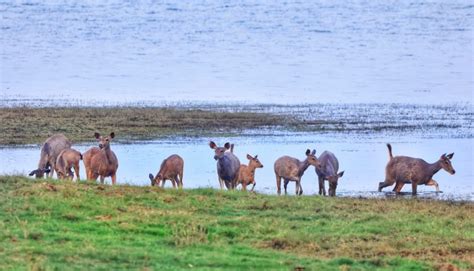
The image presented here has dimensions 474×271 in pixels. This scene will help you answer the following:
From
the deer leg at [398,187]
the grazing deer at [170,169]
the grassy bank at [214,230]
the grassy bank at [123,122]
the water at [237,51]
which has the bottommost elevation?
the grassy bank at [214,230]

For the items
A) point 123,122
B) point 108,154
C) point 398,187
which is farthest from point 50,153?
point 123,122

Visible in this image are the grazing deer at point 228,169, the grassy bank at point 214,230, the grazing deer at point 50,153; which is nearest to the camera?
the grassy bank at point 214,230

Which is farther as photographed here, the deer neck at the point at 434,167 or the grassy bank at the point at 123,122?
the grassy bank at the point at 123,122

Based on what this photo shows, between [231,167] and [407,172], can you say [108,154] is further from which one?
[407,172]

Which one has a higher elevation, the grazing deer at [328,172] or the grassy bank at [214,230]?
the grazing deer at [328,172]

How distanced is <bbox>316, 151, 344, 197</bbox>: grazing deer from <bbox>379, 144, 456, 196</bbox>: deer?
2.72 feet

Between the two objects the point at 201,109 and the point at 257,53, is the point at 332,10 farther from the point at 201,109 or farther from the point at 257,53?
the point at 201,109

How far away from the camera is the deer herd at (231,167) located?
783 inches

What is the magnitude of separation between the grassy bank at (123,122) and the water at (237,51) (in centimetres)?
289

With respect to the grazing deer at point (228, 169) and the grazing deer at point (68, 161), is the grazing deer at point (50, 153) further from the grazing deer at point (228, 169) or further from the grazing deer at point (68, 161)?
the grazing deer at point (228, 169)

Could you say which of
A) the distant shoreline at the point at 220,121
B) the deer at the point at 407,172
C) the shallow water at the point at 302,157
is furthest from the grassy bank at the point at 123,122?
the deer at the point at 407,172

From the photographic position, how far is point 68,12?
7694 centimetres

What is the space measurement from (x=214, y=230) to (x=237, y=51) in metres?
38.9

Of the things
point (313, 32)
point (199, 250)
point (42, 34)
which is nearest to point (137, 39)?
point (42, 34)
